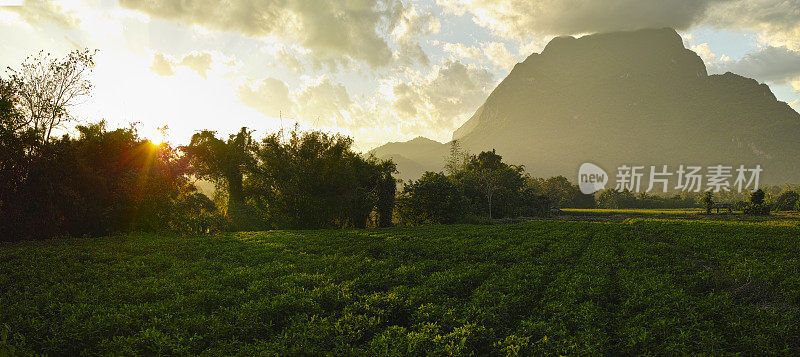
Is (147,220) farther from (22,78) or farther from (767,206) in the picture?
(767,206)

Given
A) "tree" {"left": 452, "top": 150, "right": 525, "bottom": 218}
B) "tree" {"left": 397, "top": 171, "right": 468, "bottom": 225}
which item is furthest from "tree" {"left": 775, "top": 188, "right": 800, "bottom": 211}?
"tree" {"left": 397, "top": 171, "right": 468, "bottom": 225}

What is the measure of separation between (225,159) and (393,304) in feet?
132

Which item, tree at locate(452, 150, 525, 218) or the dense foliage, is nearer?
the dense foliage

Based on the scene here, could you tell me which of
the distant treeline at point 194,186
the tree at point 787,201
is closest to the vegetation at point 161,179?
the distant treeline at point 194,186

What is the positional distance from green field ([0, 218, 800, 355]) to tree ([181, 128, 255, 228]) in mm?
25272

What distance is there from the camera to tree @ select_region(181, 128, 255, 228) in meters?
41.8

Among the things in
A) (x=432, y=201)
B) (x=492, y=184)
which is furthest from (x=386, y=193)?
(x=492, y=184)

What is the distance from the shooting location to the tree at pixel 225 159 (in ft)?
137

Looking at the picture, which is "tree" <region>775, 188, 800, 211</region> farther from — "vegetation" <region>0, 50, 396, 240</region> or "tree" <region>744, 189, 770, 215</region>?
"vegetation" <region>0, 50, 396, 240</region>

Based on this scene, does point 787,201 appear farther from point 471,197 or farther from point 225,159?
point 225,159

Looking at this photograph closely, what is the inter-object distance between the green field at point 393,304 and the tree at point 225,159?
25.3 meters

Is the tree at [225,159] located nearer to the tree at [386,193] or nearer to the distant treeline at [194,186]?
the distant treeline at [194,186]

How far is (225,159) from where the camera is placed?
42344 mm

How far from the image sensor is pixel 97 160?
88.5 ft
